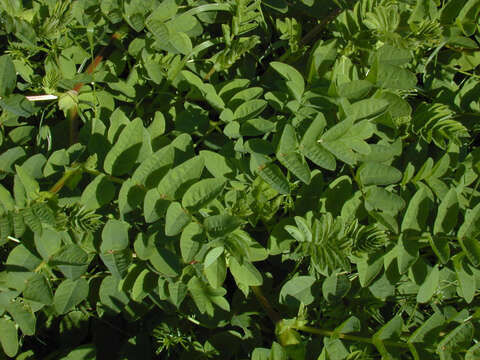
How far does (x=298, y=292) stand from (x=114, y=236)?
70cm

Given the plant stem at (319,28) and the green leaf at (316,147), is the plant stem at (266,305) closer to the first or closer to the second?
the green leaf at (316,147)

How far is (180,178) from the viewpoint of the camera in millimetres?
1728

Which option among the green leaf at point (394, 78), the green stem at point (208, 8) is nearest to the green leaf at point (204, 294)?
the green leaf at point (394, 78)

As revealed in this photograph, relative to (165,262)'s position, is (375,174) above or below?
above

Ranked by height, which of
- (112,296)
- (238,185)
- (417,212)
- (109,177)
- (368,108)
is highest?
(368,108)

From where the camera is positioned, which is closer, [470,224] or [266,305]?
[470,224]

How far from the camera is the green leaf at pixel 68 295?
1.90 meters

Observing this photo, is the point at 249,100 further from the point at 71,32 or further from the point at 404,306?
the point at 404,306

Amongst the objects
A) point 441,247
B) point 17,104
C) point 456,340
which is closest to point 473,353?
point 456,340

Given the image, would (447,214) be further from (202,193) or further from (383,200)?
(202,193)

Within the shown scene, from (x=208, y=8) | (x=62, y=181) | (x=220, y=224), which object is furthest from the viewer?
(x=208, y=8)

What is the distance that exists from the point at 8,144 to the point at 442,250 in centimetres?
173

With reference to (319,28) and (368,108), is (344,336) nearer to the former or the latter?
(368,108)

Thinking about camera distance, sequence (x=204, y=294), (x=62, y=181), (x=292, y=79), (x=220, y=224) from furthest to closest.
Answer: (x=292, y=79), (x=204, y=294), (x=62, y=181), (x=220, y=224)
